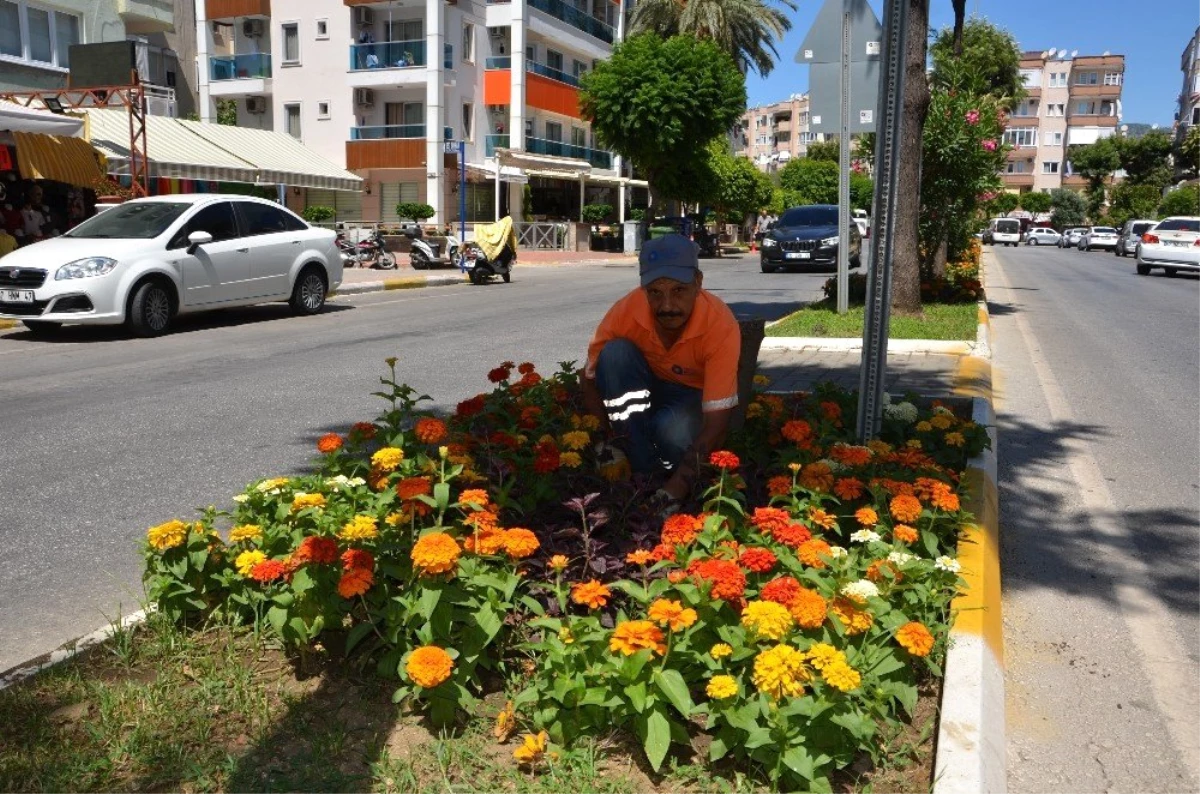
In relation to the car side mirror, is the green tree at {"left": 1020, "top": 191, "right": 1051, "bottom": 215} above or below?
above

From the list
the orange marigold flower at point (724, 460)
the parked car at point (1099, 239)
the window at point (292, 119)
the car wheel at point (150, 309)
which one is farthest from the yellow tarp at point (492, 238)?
the parked car at point (1099, 239)

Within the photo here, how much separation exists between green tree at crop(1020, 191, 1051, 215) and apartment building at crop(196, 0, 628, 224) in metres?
71.3

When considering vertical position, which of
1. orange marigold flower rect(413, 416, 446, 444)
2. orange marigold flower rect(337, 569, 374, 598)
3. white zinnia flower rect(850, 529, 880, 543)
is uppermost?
orange marigold flower rect(413, 416, 446, 444)

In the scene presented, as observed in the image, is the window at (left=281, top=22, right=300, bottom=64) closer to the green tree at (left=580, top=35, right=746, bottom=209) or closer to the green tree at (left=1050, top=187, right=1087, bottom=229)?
the green tree at (left=580, top=35, right=746, bottom=209)

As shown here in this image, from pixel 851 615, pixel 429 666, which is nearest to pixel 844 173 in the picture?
pixel 851 615

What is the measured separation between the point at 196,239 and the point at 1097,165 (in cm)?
9400

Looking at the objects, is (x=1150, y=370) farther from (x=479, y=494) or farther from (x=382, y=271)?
(x=382, y=271)

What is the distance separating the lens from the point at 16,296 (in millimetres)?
11734

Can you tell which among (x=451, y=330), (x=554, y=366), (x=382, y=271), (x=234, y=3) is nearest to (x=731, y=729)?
(x=554, y=366)

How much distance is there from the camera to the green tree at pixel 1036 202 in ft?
331

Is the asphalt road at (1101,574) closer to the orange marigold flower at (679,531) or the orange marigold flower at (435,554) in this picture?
the orange marigold flower at (679,531)

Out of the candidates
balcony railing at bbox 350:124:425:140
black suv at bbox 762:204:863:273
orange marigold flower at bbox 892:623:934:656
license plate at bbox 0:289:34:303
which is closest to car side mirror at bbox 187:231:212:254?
license plate at bbox 0:289:34:303

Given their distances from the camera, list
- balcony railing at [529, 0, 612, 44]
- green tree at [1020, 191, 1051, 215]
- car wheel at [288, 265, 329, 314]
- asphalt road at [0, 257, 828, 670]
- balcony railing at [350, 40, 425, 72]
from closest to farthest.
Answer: asphalt road at [0, 257, 828, 670], car wheel at [288, 265, 329, 314], balcony railing at [350, 40, 425, 72], balcony railing at [529, 0, 612, 44], green tree at [1020, 191, 1051, 215]

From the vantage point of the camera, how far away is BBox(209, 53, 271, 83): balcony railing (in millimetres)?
41406
